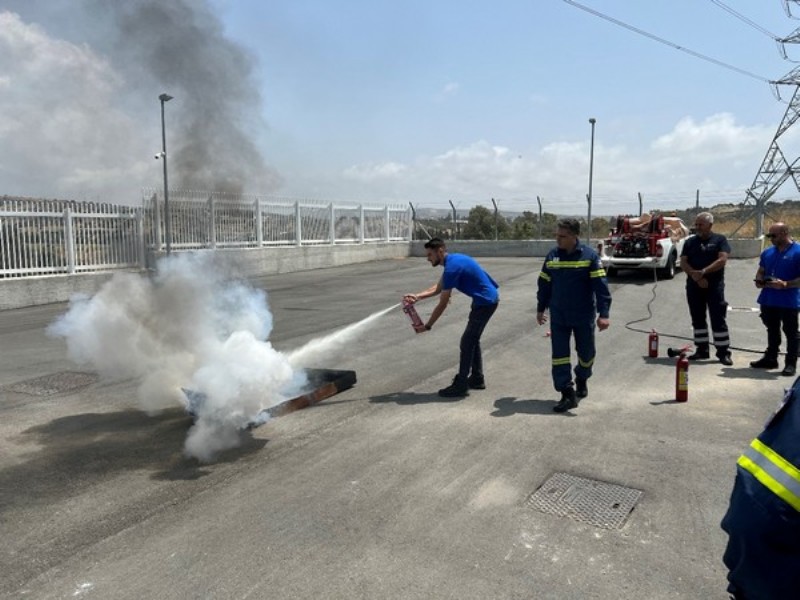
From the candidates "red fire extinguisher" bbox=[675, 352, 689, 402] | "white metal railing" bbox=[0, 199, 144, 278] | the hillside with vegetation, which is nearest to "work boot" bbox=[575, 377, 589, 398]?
"red fire extinguisher" bbox=[675, 352, 689, 402]

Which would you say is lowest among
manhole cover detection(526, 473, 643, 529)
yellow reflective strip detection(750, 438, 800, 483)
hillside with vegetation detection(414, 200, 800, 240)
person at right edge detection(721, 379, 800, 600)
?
manhole cover detection(526, 473, 643, 529)

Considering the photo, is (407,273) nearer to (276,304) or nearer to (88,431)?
(276,304)

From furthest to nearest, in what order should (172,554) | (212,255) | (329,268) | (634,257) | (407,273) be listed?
(329,268) < (407,273) < (634,257) < (212,255) < (172,554)

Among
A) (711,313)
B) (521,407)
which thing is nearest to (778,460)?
(521,407)

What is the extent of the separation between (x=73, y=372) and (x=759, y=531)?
26.9 ft

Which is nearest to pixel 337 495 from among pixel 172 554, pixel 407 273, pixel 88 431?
pixel 172 554

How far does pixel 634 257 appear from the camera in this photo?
55.4 ft

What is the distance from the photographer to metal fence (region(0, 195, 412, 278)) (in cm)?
1442

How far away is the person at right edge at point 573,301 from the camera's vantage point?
588 centimetres

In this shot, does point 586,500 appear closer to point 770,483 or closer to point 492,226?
point 770,483

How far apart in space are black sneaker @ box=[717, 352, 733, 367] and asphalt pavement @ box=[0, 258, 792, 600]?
18 cm

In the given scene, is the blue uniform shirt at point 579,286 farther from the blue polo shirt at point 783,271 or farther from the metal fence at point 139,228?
the metal fence at point 139,228

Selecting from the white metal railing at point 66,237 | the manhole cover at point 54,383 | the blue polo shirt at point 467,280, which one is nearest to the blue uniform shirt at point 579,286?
the blue polo shirt at point 467,280

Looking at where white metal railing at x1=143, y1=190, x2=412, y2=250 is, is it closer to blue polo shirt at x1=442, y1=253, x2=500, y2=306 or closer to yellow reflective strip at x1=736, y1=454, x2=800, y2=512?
blue polo shirt at x1=442, y1=253, x2=500, y2=306
